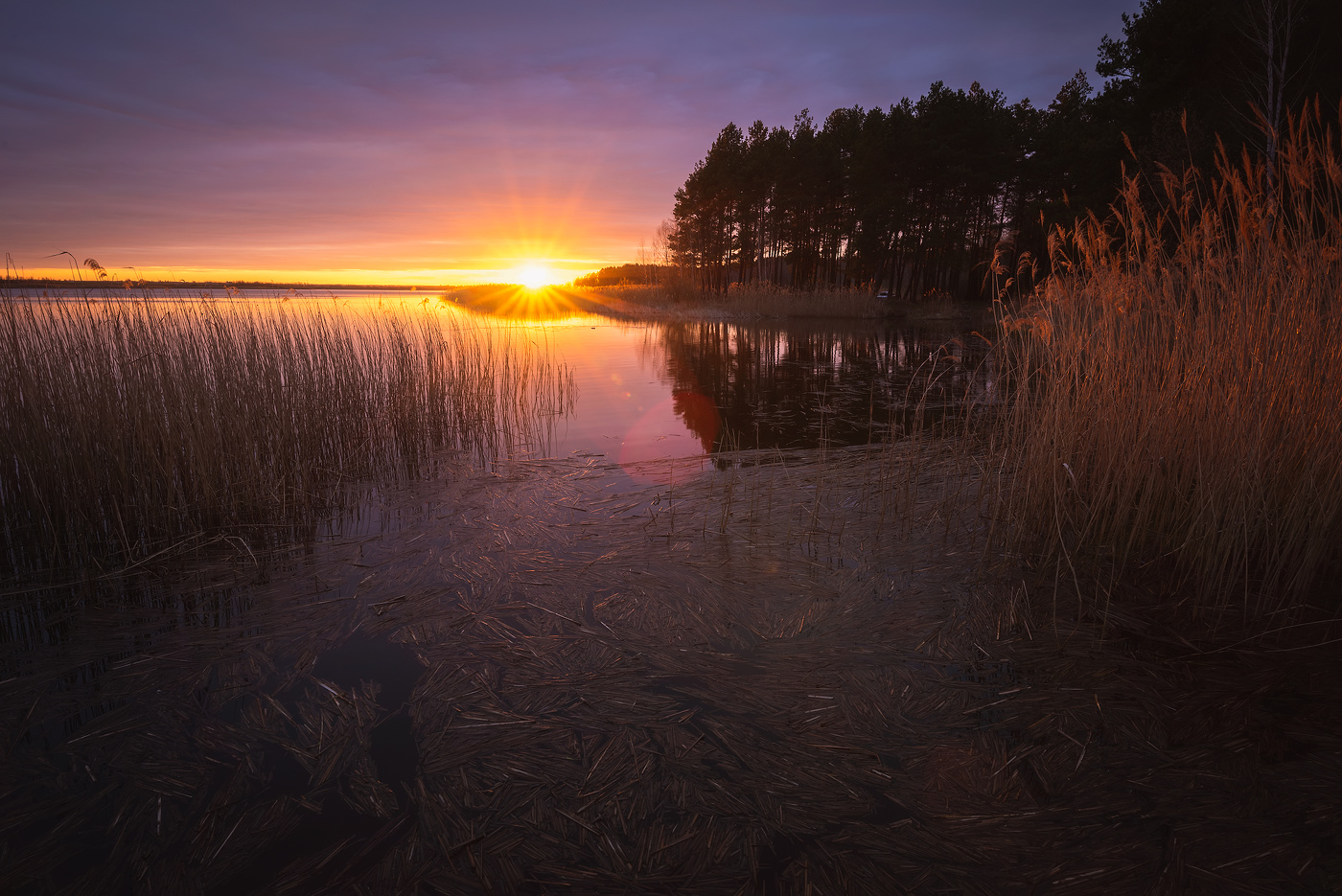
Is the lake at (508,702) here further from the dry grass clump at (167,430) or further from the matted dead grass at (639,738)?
the dry grass clump at (167,430)

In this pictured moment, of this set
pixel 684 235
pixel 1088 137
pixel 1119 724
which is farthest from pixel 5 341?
pixel 684 235

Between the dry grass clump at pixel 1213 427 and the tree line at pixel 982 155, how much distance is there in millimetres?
14450

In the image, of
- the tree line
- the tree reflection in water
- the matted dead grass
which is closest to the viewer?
the matted dead grass

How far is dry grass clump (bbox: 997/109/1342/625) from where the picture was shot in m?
3.55

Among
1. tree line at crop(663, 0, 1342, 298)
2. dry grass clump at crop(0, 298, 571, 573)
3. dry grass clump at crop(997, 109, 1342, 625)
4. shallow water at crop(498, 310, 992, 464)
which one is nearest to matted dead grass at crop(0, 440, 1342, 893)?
dry grass clump at crop(997, 109, 1342, 625)

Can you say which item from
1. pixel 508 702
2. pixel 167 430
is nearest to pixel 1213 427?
pixel 508 702

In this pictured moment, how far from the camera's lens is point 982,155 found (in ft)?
112

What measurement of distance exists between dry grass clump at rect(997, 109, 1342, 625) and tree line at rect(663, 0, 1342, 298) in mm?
14450

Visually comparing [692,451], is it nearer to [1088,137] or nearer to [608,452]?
[608,452]

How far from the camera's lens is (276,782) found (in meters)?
2.47

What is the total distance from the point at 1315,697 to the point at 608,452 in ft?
21.1

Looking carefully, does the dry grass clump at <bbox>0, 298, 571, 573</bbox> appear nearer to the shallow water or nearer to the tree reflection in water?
the shallow water

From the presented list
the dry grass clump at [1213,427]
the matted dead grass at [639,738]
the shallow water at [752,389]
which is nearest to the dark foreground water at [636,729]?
the matted dead grass at [639,738]

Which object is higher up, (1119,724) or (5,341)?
(5,341)
